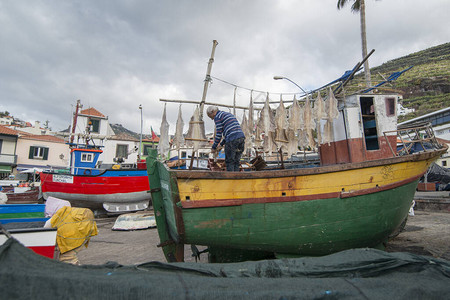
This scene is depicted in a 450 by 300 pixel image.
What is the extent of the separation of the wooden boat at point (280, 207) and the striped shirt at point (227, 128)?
944 millimetres

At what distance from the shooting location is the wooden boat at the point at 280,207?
10.7 ft

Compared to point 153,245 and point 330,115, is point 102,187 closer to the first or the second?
point 153,245

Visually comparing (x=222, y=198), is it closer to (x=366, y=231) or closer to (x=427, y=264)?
(x=427, y=264)

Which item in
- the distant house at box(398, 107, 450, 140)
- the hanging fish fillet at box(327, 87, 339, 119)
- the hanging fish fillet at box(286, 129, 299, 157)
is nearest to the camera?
the hanging fish fillet at box(327, 87, 339, 119)

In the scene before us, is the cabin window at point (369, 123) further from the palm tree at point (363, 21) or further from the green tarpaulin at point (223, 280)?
the palm tree at point (363, 21)

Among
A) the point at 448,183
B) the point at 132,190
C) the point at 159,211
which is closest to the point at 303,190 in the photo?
the point at 159,211

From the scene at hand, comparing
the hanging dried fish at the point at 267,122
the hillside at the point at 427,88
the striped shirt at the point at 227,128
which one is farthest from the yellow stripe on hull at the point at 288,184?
the hillside at the point at 427,88

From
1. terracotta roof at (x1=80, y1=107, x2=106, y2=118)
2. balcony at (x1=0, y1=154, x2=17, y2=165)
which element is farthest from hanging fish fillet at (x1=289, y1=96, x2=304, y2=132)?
balcony at (x1=0, y1=154, x2=17, y2=165)

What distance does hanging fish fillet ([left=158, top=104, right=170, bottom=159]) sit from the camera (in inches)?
219

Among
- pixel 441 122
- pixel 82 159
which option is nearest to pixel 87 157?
pixel 82 159

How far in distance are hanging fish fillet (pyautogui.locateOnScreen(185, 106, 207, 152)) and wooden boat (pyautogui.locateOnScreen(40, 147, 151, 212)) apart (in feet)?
22.1

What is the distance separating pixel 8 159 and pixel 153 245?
27804mm

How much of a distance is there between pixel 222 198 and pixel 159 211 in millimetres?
1251

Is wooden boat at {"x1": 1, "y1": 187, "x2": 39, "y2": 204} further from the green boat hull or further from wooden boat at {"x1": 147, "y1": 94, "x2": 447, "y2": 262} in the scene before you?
the green boat hull
